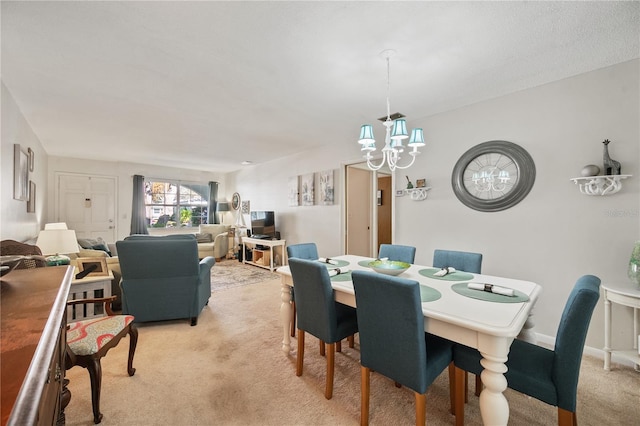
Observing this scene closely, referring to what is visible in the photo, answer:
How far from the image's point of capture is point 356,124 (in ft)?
12.0

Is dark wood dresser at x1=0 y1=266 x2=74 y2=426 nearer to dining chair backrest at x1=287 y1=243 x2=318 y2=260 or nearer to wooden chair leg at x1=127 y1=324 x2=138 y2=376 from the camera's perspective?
wooden chair leg at x1=127 y1=324 x2=138 y2=376

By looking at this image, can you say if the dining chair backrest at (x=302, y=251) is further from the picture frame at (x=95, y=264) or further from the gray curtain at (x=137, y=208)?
the gray curtain at (x=137, y=208)

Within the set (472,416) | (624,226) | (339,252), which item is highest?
(624,226)

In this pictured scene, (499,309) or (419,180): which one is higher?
(419,180)

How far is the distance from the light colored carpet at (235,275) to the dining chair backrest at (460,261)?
125 inches

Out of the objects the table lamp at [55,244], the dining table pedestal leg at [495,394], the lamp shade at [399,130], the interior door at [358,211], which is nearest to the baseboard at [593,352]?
the dining table pedestal leg at [495,394]

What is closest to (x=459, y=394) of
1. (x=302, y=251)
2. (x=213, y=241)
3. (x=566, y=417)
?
(x=566, y=417)

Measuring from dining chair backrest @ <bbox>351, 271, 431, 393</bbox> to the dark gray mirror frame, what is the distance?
206 cm

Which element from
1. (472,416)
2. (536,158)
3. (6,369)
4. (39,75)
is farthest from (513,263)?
(39,75)

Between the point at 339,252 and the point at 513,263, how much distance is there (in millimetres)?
2406

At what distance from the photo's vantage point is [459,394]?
Answer: 1.49 meters

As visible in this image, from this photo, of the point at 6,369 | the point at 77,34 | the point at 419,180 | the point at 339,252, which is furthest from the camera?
the point at 339,252

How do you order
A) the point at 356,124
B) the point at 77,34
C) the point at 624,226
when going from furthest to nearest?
the point at 356,124
the point at 624,226
the point at 77,34

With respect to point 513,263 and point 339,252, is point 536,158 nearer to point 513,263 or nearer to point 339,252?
point 513,263
